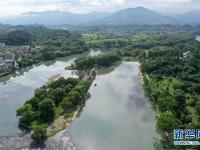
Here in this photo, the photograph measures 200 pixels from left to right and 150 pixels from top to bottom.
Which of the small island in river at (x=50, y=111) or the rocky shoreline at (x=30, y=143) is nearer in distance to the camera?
the rocky shoreline at (x=30, y=143)

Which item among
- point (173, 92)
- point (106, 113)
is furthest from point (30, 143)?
point (173, 92)

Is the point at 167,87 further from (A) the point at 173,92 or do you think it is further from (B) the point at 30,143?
(B) the point at 30,143

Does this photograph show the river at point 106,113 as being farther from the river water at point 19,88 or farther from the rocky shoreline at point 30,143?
the rocky shoreline at point 30,143

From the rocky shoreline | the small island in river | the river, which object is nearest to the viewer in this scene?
the rocky shoreline

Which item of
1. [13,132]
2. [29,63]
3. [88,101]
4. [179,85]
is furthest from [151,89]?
[29,63]

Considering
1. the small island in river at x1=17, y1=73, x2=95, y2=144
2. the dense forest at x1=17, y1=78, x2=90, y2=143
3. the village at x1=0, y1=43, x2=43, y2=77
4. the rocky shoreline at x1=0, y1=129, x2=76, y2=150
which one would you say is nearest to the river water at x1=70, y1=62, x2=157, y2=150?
the rocky shoreline at x1=0, y1=129, x2=76, y2=150

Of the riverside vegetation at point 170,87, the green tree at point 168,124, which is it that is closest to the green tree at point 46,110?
the riverside vegetation at point 170,87

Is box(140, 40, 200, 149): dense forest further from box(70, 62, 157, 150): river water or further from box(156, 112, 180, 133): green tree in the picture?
box(70, 62, 157, 150): river water

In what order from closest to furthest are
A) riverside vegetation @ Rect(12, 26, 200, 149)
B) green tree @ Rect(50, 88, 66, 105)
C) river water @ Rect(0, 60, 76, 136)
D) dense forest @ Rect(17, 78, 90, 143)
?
1. riverside vegetation @ Rect(12, 26, 200, 149)
2. dense forest @ Rect(17, 78, 90, 143)
3. river water @ Rect(0, 60, 76, 136)
4. green tree @ Rect(50, 88, 66, 105)
